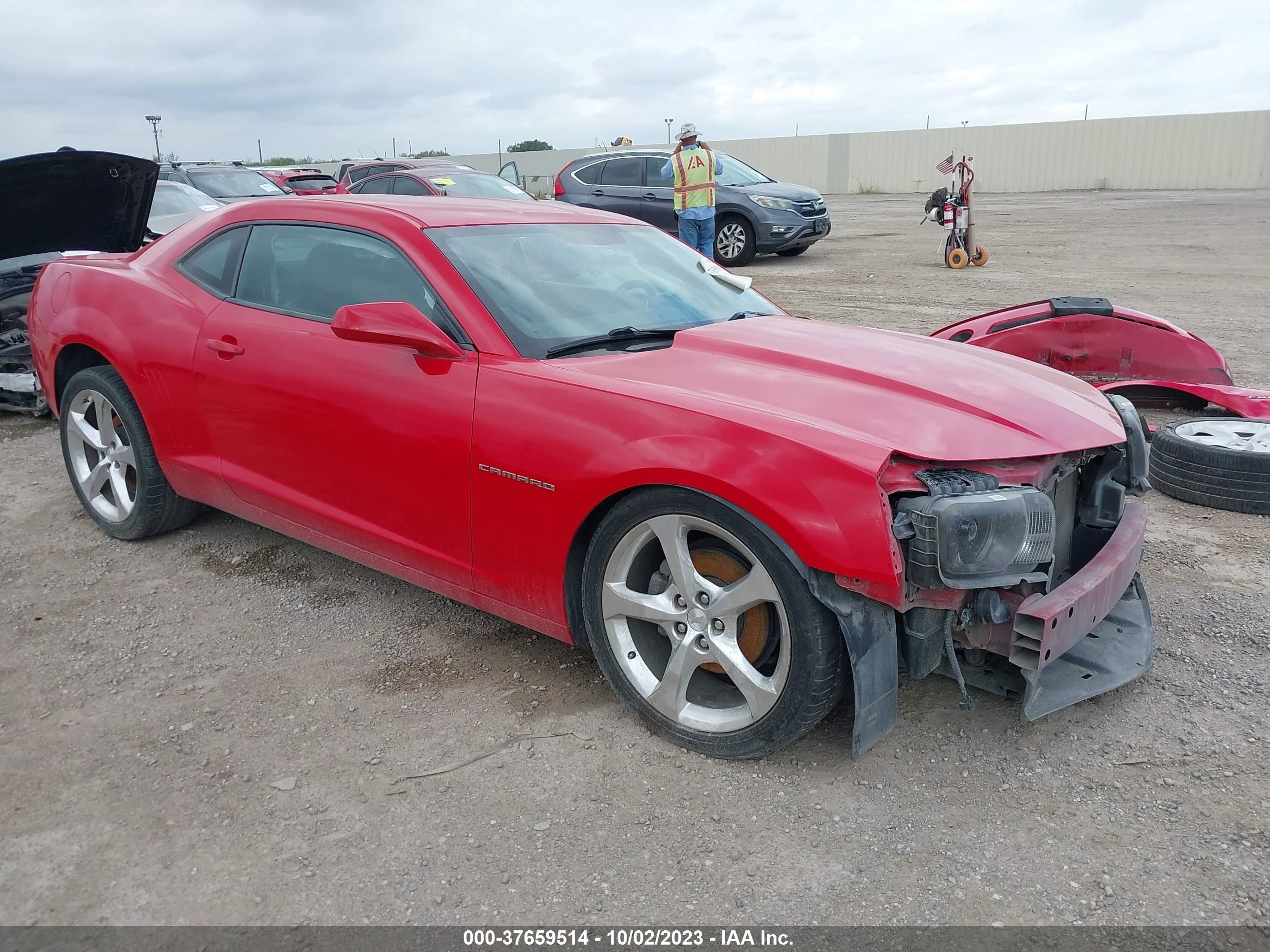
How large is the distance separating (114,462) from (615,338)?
259 centimetres

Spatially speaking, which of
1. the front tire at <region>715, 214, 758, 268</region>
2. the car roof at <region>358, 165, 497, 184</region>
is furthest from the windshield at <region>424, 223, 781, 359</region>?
the front tire at <region>715, 214, 758, 268</region>

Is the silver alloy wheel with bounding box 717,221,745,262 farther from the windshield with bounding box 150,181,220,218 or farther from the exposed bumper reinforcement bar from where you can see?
the exposed bumper reinforcement bar

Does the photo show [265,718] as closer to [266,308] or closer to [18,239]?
[266,308]

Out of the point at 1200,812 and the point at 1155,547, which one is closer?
the point at 1200,812

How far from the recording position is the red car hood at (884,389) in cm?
258

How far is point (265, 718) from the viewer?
3.06 meters

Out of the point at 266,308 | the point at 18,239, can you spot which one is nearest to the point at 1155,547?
the point at 266,308

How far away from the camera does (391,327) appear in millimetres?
3020

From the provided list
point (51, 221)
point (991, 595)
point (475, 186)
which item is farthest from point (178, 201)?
point (991, 595)

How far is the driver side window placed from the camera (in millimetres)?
→ 3316

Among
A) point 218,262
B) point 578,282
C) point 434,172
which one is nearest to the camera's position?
point 578,282

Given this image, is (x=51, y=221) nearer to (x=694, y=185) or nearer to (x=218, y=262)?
(x=218, y=262)

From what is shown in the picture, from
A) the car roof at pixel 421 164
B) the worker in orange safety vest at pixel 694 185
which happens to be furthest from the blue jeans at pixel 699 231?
the car roof at pixel 421 164

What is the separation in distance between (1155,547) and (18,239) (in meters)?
6.78
